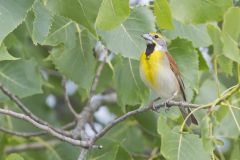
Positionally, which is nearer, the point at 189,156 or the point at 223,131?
the point at 189,156

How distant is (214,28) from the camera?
3.69 m

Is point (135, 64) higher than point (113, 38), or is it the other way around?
point (113, 38)

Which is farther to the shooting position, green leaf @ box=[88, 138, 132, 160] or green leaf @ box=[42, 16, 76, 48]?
green leaf @ box=[88, 138, 132, 160]

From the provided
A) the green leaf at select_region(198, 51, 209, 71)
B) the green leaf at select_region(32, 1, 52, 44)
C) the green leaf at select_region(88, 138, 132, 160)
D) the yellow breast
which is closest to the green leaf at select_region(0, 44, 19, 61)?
the green leaf at select_region(32, 1, 52, 44)

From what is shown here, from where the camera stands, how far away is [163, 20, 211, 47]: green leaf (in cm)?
495

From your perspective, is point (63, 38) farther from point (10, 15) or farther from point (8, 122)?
point (8, 122)

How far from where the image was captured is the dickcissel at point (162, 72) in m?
5.09

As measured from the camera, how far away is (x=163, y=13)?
3.73 meters

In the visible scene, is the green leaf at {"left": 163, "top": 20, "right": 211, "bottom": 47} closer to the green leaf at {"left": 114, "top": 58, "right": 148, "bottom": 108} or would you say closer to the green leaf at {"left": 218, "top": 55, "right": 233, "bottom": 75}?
the green leaf at {"left": 114, "top": 58, "right": 148, "bottom": 108}

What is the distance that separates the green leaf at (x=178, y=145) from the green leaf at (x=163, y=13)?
22.8 inches

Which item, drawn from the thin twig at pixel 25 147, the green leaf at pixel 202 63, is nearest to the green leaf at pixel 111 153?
the green leaf at pixel 202 63

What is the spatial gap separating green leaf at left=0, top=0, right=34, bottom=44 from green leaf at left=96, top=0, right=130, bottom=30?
0.38 m

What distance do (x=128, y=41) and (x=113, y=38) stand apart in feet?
0.32

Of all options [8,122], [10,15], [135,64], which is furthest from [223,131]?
[10,15]
